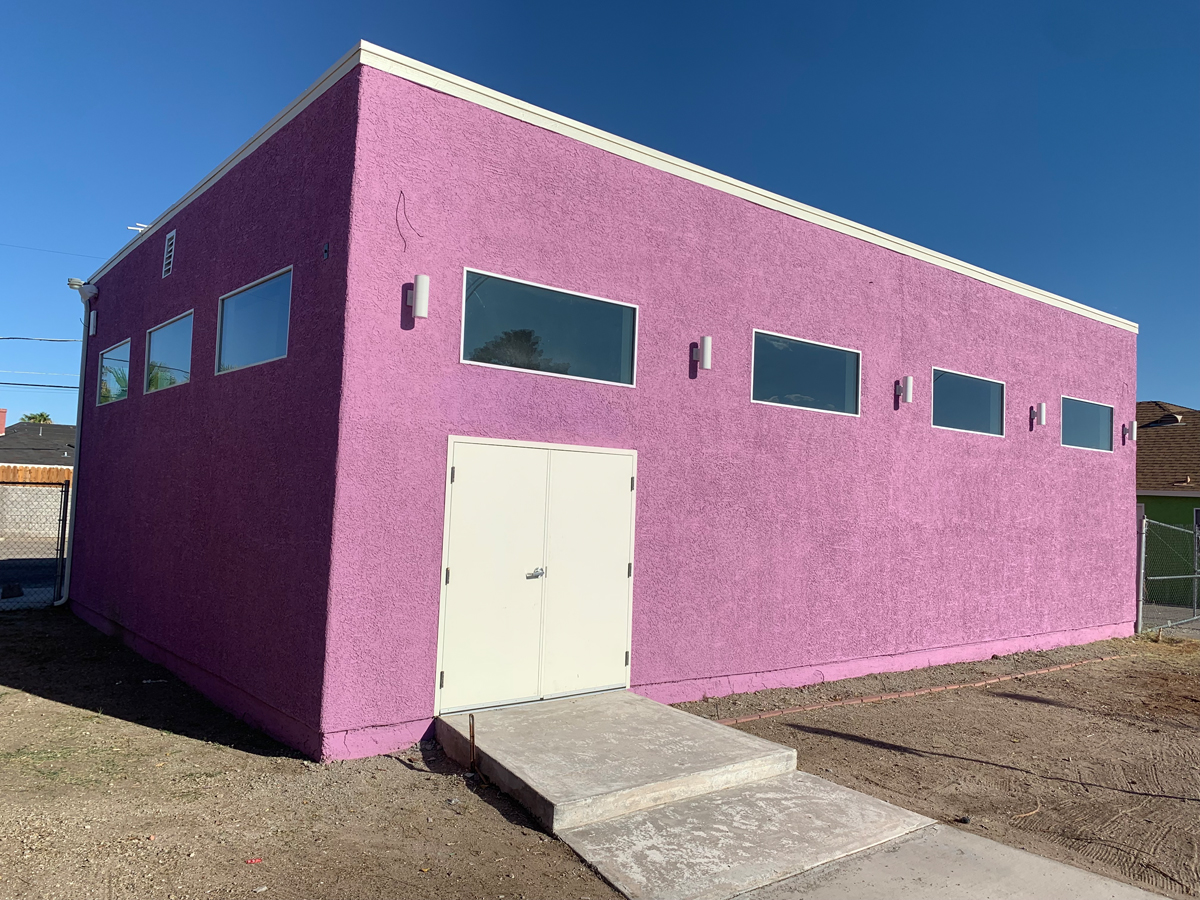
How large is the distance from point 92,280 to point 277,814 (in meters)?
10.7

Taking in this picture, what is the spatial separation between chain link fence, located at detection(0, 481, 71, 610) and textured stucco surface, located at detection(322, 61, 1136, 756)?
8.68 meters

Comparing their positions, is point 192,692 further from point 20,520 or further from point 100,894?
point 20,520

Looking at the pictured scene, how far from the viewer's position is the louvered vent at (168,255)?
9.23 m

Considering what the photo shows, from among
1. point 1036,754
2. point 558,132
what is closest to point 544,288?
point 558,132

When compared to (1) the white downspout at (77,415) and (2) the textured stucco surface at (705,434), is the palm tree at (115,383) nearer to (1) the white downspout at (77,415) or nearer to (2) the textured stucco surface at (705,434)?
(1) the white downspout at (77,415)

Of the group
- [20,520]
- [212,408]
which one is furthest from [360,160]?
[20,520]

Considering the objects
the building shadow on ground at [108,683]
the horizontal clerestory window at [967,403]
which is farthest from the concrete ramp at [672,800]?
the horizontal clerestory window at [967,403]

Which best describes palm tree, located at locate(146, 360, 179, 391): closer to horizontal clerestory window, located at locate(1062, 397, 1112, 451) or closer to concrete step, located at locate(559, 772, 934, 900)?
concrete step, located at locate(559, 772, 934, 900)

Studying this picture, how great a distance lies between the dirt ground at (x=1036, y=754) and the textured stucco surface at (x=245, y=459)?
3.81 meters

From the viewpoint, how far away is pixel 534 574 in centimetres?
657

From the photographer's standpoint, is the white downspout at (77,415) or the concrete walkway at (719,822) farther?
the white downspout at (77,415)

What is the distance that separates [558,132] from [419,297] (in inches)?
83.7

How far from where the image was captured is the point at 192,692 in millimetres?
7535

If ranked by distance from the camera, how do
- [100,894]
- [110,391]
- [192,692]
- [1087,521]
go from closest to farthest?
1. [100,894]
2. [192,692]
3. [110,391]
4. [1087,521]
